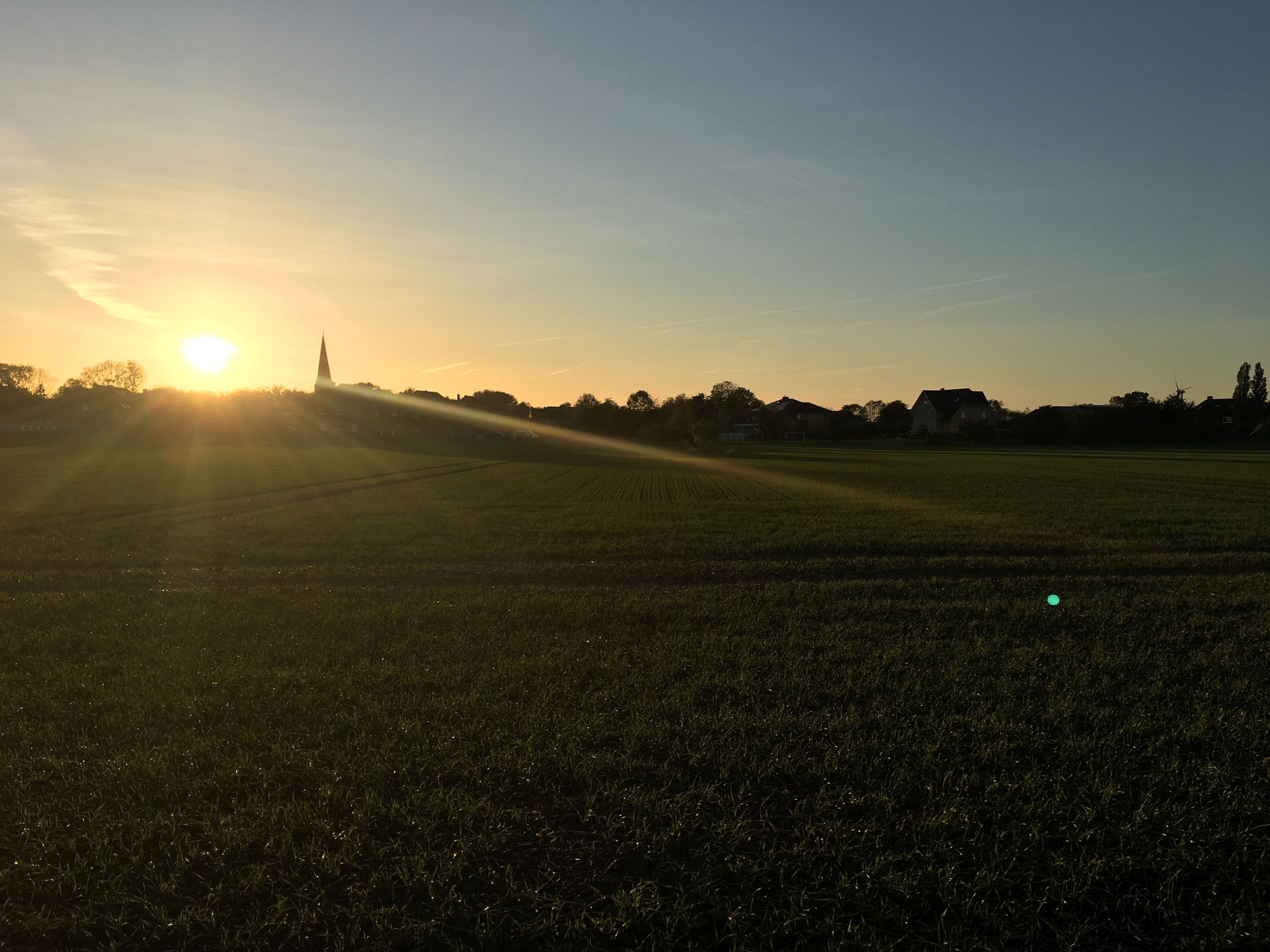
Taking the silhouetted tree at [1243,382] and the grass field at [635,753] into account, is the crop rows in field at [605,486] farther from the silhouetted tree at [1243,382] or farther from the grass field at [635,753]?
the silhouetted tree at [1243,382]

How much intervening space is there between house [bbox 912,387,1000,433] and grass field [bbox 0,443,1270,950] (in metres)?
115

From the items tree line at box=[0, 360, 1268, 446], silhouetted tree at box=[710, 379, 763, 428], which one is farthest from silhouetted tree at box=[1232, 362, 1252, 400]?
silhouetted tree at box=[710, 379, 763, 428]

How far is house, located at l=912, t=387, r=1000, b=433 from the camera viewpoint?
400 feet

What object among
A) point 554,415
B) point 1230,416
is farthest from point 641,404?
point 1230,416

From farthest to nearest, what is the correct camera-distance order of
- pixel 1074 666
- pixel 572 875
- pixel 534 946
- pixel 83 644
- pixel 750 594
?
pixel 750 594, pixel 83 644, pixel 1074 666, pixel 572 875, pixel 534 946

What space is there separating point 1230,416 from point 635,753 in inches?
5049

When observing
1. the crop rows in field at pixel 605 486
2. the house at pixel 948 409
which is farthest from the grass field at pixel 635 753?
the house at pixel 948 409

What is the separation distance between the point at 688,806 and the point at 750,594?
673 centimetres

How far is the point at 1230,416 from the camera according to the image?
105375 millimetres

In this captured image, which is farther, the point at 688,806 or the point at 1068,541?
the point at 1068,541

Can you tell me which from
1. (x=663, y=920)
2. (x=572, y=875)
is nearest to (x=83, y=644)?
(x=572, y=875)

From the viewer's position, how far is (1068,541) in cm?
1655

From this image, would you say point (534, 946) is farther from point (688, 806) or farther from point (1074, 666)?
point (1074, 666)

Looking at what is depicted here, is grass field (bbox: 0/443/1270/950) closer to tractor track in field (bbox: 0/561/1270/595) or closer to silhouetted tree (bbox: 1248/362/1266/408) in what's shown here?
tractor track in field (bbox: 0/561/1270/595)
